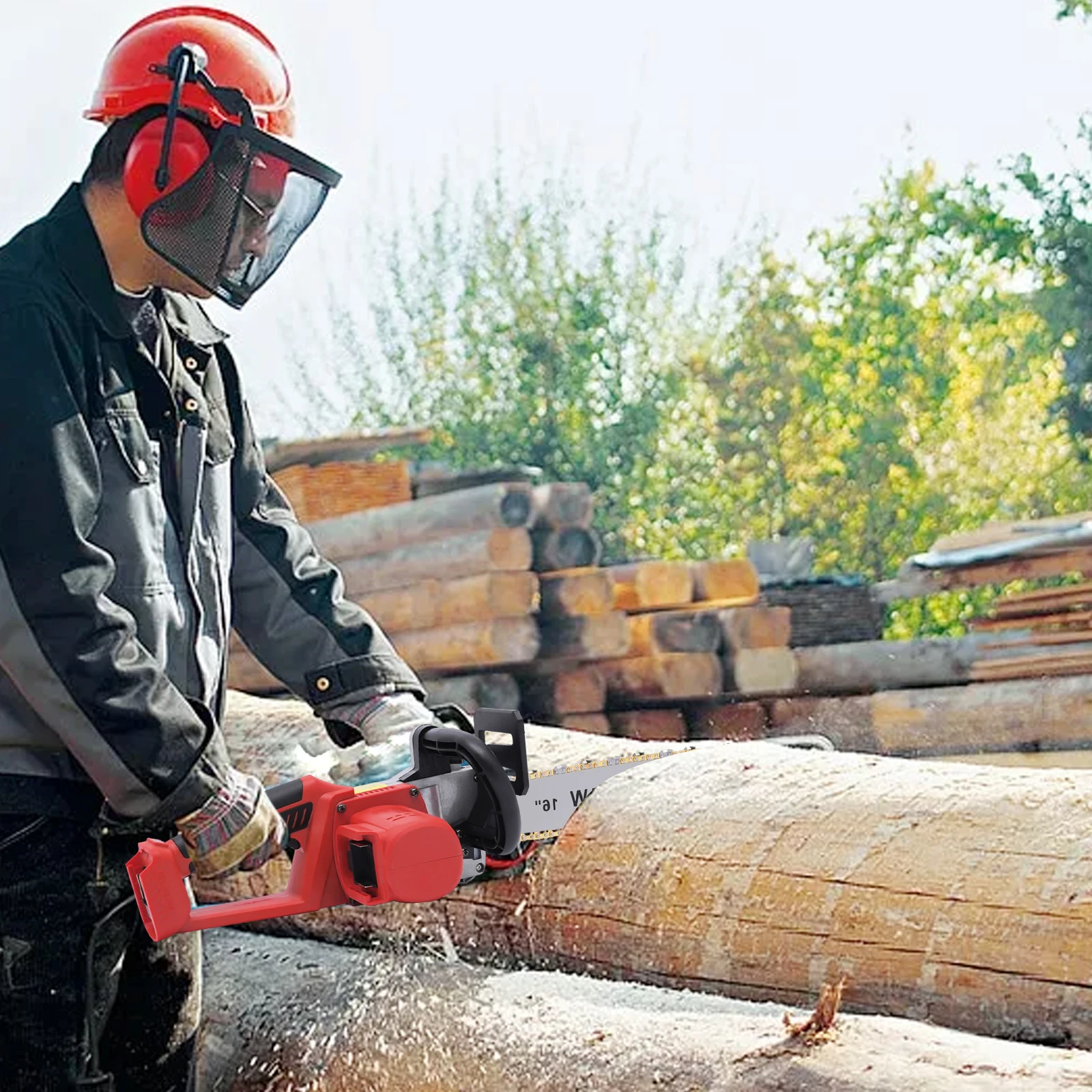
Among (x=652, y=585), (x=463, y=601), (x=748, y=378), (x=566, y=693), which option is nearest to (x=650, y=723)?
(x=566, y=693)

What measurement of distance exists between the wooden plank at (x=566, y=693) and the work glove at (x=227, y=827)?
533 centimetres

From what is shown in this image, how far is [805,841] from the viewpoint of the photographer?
2.66m

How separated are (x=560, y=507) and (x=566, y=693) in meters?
0.86

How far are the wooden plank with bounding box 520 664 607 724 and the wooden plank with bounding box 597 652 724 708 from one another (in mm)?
144

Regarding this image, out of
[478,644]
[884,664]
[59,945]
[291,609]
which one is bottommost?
[884,664]

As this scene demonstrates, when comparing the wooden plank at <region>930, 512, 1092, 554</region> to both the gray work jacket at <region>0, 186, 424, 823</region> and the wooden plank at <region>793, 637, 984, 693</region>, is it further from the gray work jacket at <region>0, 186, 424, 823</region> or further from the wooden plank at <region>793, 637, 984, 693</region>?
the gray work jacket at <region>0, 186, 424, 823</region>

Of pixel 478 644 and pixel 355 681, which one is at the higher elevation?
pixel 355 681

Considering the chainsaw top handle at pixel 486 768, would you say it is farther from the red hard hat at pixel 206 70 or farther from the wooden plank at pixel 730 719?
the wooden plank at pixel 730 719

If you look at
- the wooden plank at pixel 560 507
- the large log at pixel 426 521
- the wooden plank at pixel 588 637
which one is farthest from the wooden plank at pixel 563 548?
the wooden plank at pixel 588 637

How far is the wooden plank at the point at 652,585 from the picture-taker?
7762 millimetres

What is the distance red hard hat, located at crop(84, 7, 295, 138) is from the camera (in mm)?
2379

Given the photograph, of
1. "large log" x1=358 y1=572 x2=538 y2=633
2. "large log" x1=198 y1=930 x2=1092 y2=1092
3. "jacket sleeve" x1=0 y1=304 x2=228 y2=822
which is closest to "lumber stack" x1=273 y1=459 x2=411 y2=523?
"large log" x1=358 y1=572 x2=538 y2=633

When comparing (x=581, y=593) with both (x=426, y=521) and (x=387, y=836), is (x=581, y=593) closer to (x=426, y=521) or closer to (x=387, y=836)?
(x=426, y=521)

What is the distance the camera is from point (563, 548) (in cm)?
757
